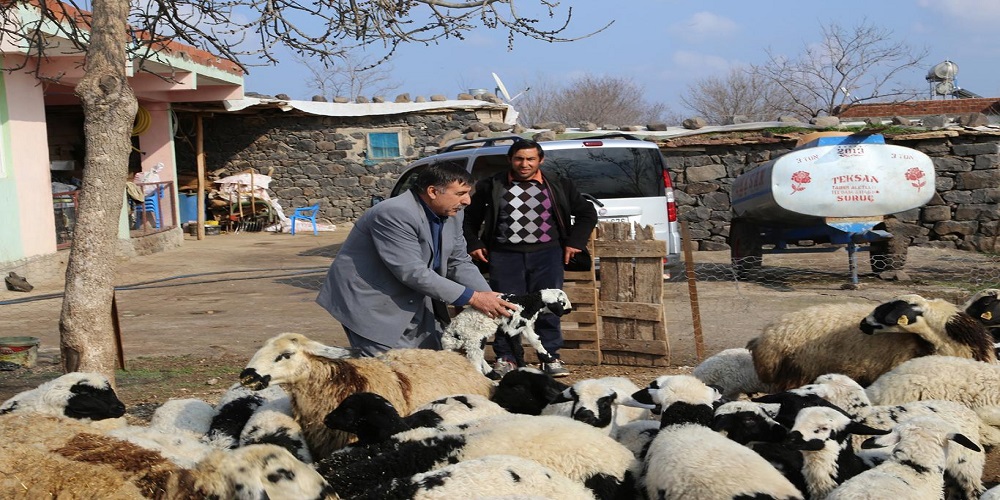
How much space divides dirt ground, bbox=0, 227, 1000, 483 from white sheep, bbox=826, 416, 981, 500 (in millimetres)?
1143

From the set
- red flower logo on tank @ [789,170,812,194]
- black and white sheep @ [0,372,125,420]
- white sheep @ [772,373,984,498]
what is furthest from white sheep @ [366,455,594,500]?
red flower logo on tank @ [789,170,812,194]

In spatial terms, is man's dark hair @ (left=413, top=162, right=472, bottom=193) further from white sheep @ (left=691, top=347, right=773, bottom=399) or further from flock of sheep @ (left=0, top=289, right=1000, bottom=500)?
white sheep @ (left=691, top=347, right=773, bottom=399)

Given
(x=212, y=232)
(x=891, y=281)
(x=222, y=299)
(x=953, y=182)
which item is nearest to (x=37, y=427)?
(x=222, y=299)

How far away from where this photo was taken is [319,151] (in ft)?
81.8

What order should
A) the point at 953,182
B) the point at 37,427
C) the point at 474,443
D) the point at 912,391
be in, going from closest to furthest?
the point at 37,427 → the point at 474,443 → the point at 912,391 → the point at 953,182

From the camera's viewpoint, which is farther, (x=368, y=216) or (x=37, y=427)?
(x=368, y=216)

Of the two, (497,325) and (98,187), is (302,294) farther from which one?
(98,187)

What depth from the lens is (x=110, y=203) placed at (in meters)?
5.46

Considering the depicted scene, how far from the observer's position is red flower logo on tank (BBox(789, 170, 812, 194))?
1273 cm

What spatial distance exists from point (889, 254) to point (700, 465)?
1072cm

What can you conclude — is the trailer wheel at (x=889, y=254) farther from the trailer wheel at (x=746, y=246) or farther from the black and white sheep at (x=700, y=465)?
the black and white sheep at (x=700, y=465)

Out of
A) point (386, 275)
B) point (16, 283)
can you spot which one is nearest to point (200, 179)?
point (16, 283)

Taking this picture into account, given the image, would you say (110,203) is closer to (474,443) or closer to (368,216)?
(368,216)

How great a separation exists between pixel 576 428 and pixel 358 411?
0.94 metres
